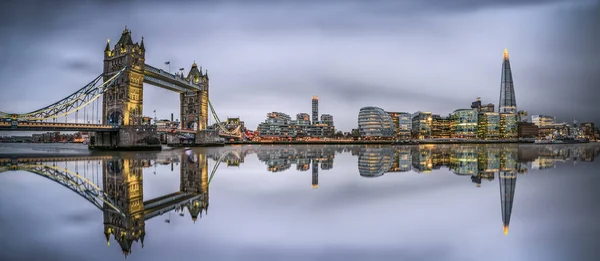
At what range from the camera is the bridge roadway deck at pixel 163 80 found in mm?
51878

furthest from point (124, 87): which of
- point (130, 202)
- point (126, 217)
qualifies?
point (126, 217)

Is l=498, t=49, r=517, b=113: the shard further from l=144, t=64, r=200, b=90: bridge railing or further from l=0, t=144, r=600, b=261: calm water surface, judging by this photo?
l=0, t=144, r=600, b=261: calm water surface

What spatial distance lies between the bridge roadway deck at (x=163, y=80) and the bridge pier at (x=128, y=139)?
13.1m

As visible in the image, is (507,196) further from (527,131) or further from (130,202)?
(527,131)

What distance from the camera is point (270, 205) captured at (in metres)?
7.75

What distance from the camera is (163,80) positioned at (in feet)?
195

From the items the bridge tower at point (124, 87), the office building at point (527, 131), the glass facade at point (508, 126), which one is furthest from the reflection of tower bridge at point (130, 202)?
the office building at point (527, 131)

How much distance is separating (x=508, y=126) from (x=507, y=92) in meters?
38.5

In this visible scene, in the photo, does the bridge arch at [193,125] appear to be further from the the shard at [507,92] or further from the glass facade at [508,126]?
the the shard at [507,92]

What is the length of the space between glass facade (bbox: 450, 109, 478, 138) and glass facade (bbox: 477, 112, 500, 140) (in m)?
5.72

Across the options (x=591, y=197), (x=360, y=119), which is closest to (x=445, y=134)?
(x=360, y=119)

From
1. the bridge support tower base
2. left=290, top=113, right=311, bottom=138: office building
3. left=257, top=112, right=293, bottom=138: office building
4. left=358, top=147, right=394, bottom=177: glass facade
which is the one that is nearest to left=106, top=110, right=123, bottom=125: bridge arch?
the bridge support tower base

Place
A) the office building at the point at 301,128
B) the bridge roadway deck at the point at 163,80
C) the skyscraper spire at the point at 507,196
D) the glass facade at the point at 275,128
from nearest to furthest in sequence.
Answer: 1. the skyscraper spire at the point at 507,196
2. the bridge roadway deck at the point at 163,80
3. the glass facade at the point at 275,128
4. the office building at the point at 301,128

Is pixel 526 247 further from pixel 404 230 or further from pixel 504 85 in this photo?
pixel 504 85
